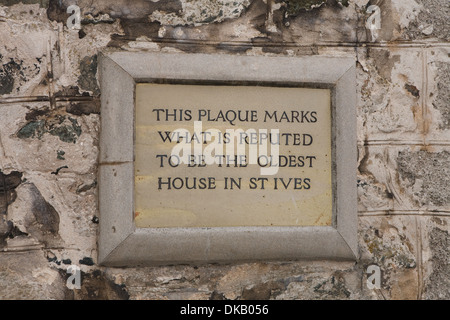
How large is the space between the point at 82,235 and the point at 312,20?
1084 millimetres

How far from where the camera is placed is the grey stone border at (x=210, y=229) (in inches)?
62.1

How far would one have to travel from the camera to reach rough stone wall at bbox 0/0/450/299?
159 cm

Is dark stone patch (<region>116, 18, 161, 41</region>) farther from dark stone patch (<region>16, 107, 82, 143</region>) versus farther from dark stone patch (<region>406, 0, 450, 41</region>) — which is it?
dark stone patch (<region>406, 0, 450, 41</region>)

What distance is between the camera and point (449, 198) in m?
1.72

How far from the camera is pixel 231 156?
1635 mm

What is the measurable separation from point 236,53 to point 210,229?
610 mm

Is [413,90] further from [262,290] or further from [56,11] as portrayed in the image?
[56,11]

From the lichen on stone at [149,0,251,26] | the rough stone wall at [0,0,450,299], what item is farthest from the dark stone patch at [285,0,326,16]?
the lichen on stone at [149,0,251,26]

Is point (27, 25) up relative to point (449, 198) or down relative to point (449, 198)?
up

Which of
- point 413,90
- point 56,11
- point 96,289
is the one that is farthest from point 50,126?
point 413,90

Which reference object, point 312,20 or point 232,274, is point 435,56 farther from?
point 232,274

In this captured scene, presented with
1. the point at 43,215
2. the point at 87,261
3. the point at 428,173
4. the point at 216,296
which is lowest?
the point at 216,296
